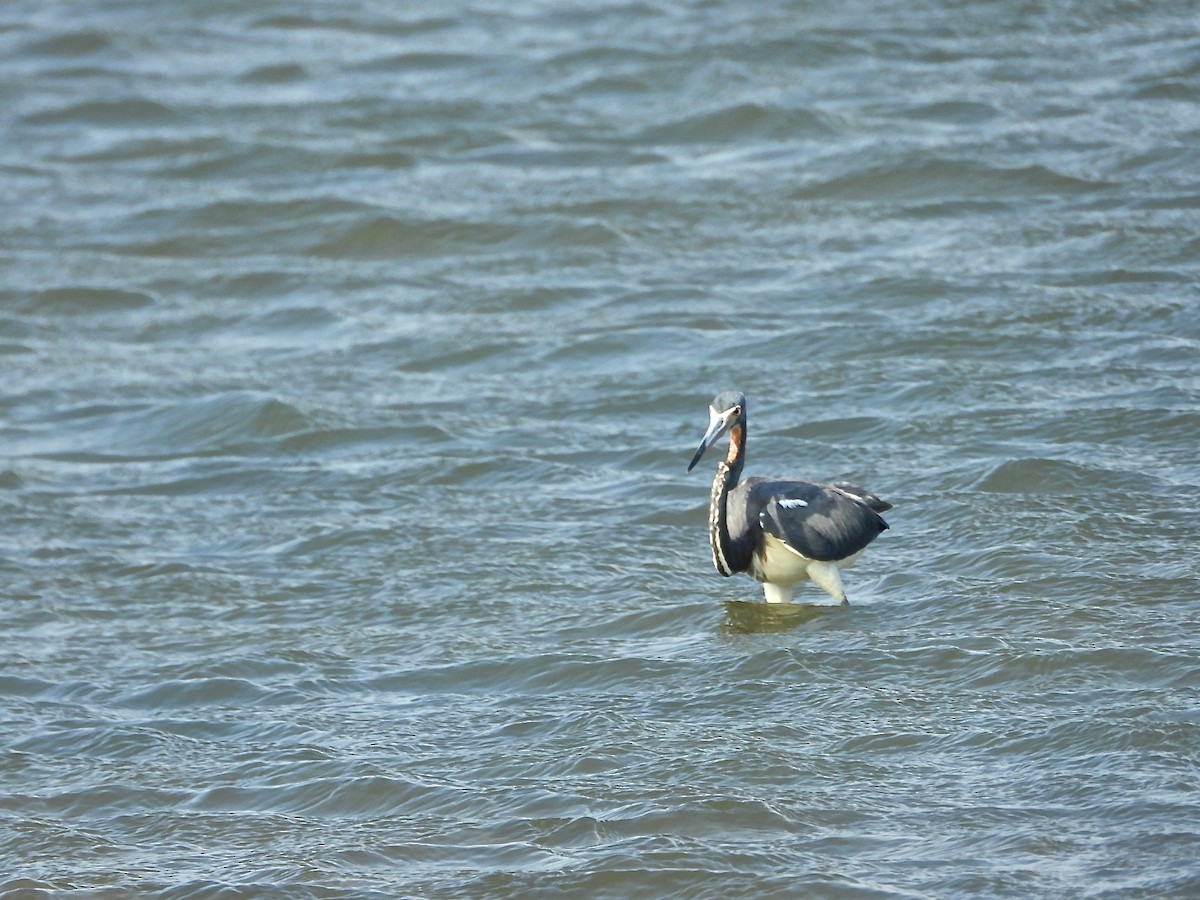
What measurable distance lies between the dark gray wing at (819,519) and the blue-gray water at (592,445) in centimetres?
30

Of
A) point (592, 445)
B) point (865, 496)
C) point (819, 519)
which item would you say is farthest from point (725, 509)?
point (592, 445)

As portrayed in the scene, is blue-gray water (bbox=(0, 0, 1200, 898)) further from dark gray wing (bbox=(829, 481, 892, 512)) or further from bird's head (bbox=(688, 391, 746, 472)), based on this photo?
bird's head (bbox=(688, 391, 746, 472))

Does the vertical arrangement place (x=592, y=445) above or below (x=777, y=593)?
above

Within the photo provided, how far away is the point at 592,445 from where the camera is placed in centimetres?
932

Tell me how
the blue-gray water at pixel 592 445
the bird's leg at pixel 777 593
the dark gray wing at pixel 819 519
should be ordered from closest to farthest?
the blue-gray water at pixel 592 445 < the dark gray wing at pixel 819 519 < the bird's leg at pixel 777 593

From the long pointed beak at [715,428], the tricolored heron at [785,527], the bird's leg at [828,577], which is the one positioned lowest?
the bird's leg at [828,577]

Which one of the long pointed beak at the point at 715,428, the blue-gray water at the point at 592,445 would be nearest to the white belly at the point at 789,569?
the blue-gray water at the point at 592,445

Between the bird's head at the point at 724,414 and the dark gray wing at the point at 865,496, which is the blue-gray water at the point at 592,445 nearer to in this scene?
the dark gray wing at the point at 865,496

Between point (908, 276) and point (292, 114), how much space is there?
627 cm

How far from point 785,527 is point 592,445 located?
236 cm

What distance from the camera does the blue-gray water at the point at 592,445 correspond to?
226 inches

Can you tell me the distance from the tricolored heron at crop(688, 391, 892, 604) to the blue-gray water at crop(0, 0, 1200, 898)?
0.21 m


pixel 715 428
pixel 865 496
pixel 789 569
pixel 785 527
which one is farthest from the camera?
pixel 715 428

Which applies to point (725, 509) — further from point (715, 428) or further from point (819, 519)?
point (819, 519)
